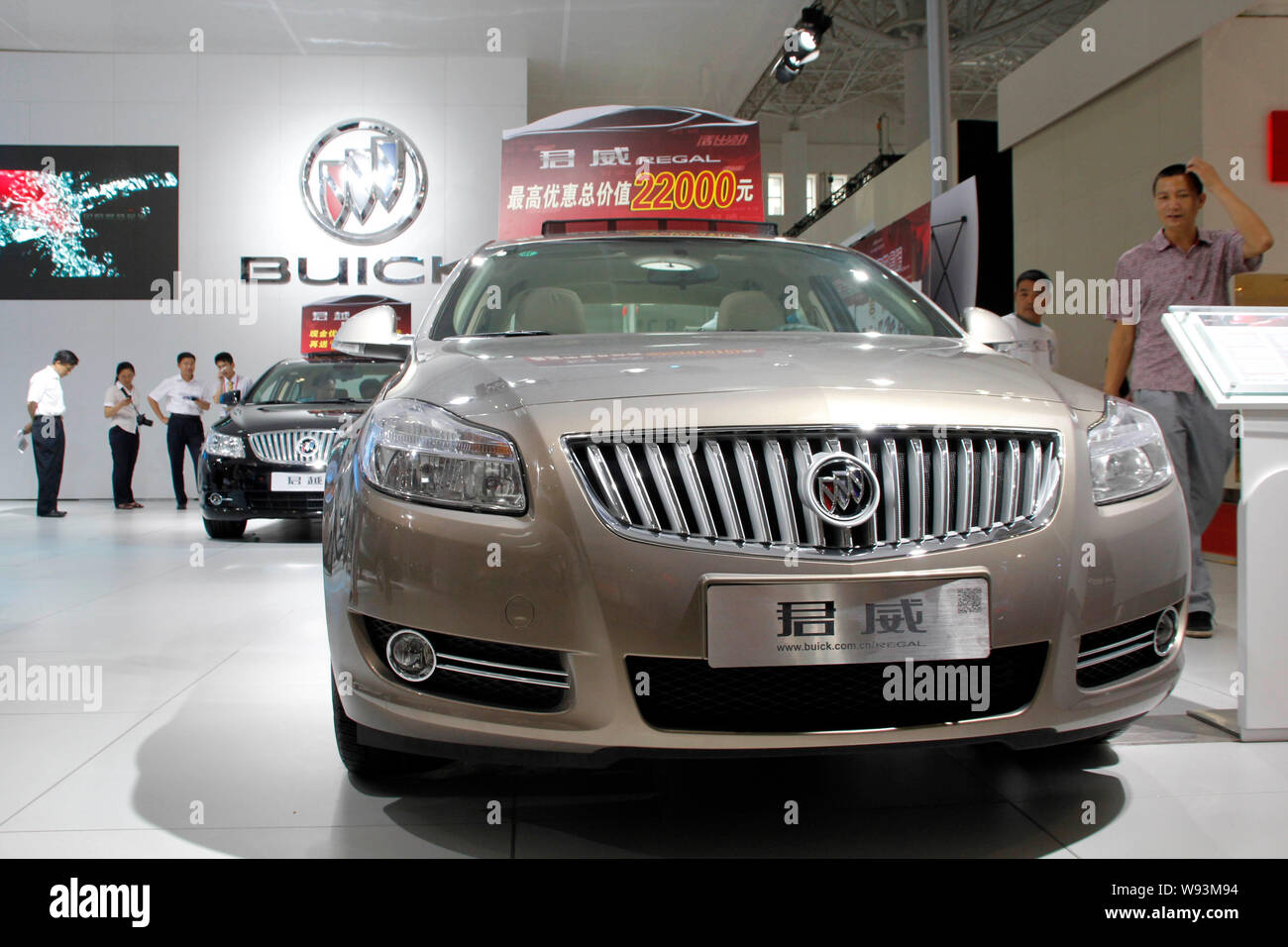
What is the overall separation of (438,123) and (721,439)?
1009cm

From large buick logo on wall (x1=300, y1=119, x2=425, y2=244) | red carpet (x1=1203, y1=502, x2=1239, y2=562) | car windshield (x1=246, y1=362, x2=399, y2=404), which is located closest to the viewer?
red carpet (x1=1203, y1=502, x2=1239, y2=562)

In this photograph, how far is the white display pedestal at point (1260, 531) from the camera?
6.95 ft

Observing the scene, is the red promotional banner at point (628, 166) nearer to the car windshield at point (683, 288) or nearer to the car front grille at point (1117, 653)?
the car windshield at point (683, 288)

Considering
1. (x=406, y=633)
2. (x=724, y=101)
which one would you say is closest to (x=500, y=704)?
(x=406, y=633)

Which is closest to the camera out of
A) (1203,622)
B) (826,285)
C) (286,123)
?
(826,285)

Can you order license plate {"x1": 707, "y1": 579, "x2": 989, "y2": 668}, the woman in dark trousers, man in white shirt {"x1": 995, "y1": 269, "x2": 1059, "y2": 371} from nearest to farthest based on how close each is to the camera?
license plate {"x1": 707, "y1": 579, "x2": 989, "y2": 668}, man in white shirt {"x1": 995, "y1": 269, "x2": 1059, "y2": 371}, the woman in dark trousers

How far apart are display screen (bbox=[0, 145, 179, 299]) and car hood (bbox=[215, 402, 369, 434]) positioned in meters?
5.32

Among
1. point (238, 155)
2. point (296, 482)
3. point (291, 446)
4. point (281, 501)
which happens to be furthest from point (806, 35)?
point (281, 501)

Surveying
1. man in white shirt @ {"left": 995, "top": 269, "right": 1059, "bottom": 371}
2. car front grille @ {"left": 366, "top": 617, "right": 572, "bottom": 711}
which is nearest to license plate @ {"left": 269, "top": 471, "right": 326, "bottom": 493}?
man in white shirt @ {"left": 995, "top": 269, "right": 1059, "bottom": 371}

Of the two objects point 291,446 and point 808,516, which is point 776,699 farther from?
point 291,446

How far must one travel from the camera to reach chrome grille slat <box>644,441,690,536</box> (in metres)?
1.39

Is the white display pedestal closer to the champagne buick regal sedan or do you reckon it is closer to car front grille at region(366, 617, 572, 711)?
the champagne buick regal sedan
